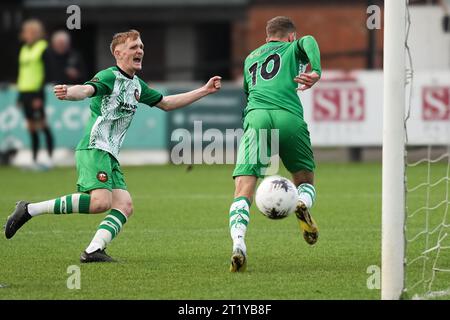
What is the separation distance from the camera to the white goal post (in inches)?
253

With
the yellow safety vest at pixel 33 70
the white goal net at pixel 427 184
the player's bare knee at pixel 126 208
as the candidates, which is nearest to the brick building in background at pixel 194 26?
the white goal net at pixel 427 184

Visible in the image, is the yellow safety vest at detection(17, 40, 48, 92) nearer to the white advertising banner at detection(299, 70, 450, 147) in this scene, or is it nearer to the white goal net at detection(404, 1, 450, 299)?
the white advertising banner at detection(299, 70, 450, 147)

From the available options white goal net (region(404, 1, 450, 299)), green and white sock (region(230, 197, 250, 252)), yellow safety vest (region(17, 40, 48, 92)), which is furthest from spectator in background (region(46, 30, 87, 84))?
green and white sock (region(230, 197, 250, 252))

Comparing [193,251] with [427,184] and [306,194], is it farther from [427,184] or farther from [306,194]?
[427,184]

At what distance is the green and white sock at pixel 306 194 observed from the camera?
825cm

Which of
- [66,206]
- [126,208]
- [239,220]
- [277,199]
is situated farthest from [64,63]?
[277,199]

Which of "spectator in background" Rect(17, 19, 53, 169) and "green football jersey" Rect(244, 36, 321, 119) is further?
"spectator in background" Rect(17, 19, 53, 169)

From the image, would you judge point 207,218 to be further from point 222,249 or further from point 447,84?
point 447,84

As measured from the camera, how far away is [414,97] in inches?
695

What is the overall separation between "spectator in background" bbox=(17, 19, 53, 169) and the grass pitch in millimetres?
2971

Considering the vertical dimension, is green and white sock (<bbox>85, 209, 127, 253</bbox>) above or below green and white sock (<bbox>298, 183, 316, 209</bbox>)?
below

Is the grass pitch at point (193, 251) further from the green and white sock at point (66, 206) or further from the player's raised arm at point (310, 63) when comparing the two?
the player's raised arm at point (310, 63)

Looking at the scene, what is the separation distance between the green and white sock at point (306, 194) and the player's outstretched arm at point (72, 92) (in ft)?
5.73

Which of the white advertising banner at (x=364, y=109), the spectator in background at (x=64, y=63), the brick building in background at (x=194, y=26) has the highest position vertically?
the brick building in background at (x=194, y=26)
